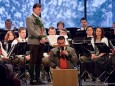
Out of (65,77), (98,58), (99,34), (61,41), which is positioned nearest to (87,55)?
(98,58)

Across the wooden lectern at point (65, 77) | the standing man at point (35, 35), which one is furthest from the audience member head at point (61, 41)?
the wooden lectern at point (65, 77)

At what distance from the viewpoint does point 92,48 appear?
390 inches

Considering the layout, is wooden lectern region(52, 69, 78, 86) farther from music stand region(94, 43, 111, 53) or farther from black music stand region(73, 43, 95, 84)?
music stand region(94, 43, 111, 53)

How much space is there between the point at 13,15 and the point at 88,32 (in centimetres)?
391

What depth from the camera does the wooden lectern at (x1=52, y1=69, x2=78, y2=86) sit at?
720 cm

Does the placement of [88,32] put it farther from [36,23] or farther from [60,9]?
[60,9]

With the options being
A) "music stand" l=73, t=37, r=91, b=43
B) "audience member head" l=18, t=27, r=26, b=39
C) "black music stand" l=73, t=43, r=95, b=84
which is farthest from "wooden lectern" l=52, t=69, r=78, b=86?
"audience member head" l=18, t=27, r=26, b=39

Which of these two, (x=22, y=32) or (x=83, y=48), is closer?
(x=83, y=48)

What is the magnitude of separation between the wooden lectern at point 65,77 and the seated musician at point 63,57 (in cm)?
212

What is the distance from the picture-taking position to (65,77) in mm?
7191

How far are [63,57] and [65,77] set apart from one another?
2273mm

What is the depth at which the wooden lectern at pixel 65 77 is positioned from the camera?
7199mm

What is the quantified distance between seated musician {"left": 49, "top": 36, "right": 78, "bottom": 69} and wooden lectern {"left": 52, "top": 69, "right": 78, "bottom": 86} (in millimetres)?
2117

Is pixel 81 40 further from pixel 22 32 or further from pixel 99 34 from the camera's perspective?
pixel 22 32
